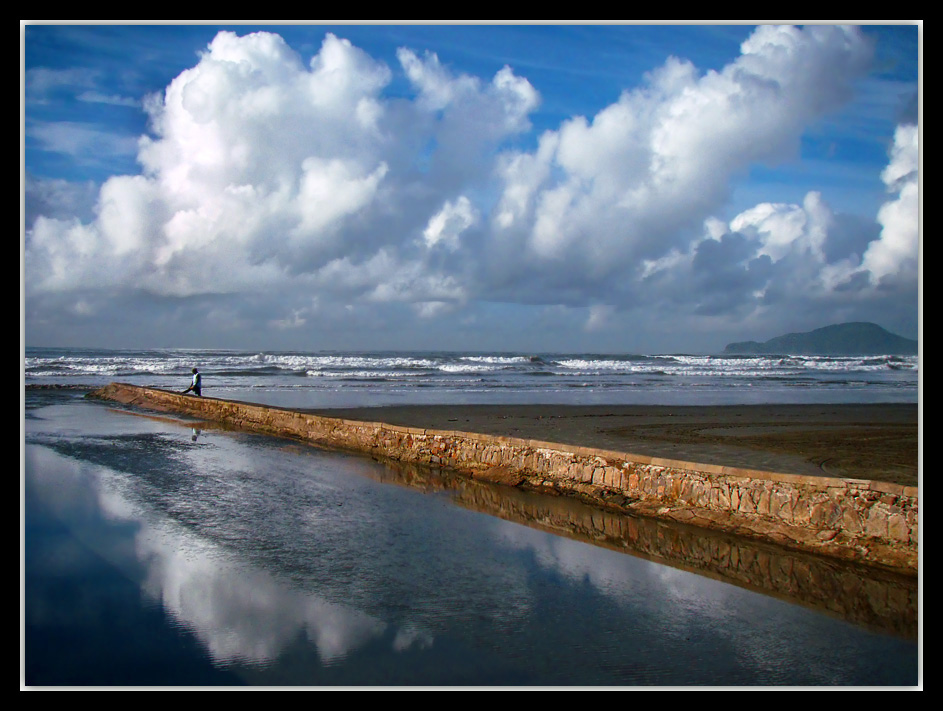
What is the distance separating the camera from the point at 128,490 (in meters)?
9.44

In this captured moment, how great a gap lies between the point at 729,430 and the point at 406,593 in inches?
458

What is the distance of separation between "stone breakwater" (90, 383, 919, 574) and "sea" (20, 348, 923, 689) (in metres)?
0.24

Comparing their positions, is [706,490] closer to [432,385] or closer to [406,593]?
[406,593]

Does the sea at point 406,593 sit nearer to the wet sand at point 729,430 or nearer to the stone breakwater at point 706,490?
the stone breakwater at point 706,490

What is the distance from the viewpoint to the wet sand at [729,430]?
10391 millimetres

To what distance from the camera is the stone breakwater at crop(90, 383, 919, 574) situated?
625 centimetres

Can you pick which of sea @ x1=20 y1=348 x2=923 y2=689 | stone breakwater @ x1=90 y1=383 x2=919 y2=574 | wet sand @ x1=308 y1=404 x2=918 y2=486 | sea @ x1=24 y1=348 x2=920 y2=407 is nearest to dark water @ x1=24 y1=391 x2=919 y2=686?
sea @ x1=20 y1=348 x2=923 y2=689

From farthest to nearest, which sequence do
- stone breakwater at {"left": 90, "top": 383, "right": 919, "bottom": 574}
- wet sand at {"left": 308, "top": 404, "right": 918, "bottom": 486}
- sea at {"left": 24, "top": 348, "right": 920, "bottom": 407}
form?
sea at {"left": 24, "top": 348, "right": 920, "bottom": 407} < wet sand at {"left": 308, "top": 404, "right": 918, "bottom": 486} < stone breakwater at {"left": 90, "top": 383, "right": 919, "bottom": 574}

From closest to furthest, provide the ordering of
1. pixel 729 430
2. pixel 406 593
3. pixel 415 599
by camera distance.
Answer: pixel 415 599 → pixel 406 593 → pixel 729 430

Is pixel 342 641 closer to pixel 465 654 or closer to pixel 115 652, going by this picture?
pixel 465 654

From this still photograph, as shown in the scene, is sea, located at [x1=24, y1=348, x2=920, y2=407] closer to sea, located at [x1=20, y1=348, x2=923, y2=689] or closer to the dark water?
sea, located at [x1=20, y1=348, x2=923, y2=689]

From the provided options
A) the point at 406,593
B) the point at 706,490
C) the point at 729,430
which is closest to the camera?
the point at 406,593

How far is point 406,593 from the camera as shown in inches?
221

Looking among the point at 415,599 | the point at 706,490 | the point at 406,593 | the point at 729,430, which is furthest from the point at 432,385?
the point at 415,599
